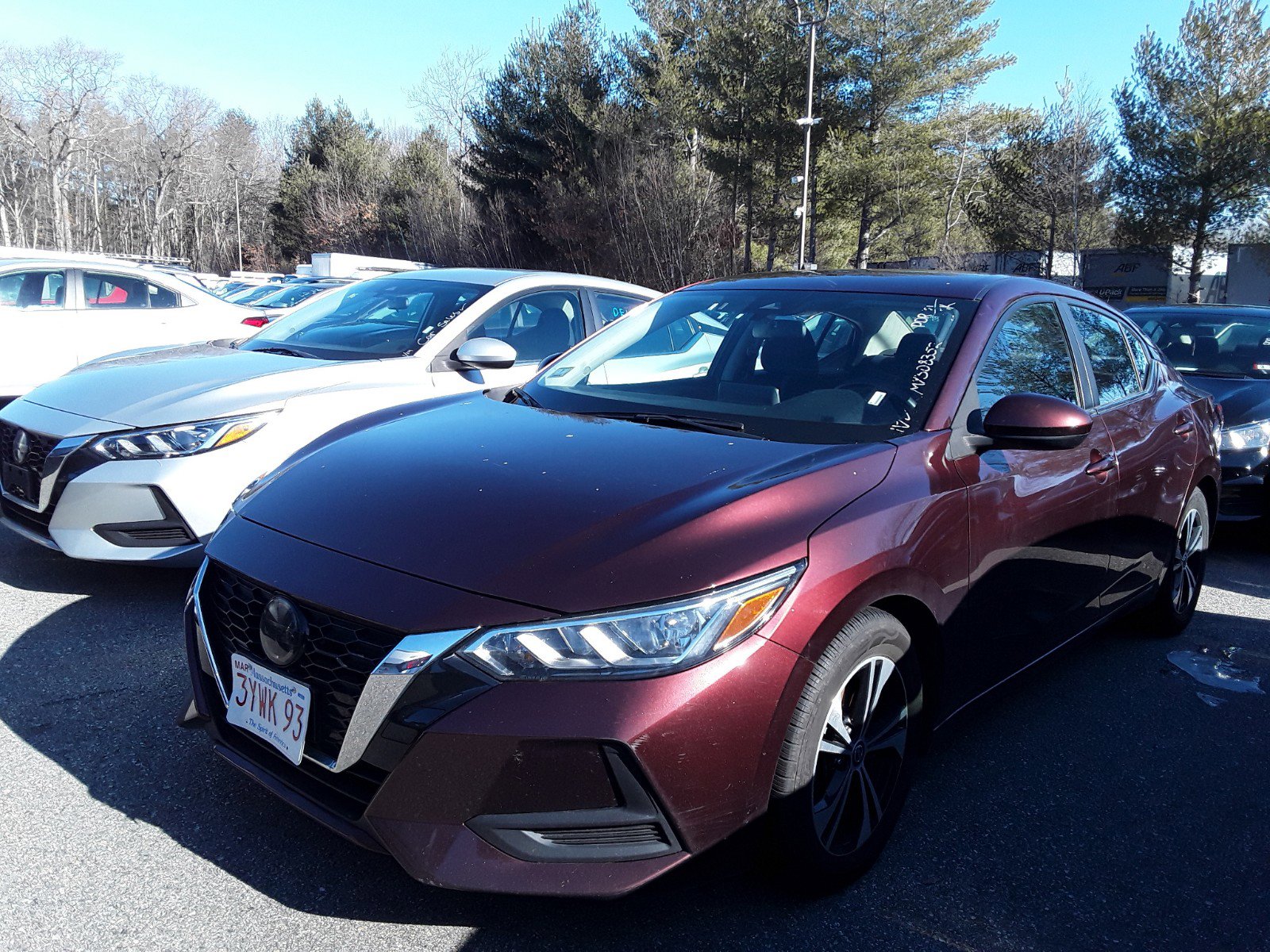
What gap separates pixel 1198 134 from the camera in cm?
3806

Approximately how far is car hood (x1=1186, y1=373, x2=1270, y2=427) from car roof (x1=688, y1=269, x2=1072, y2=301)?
326 cm

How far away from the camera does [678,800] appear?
203 cm

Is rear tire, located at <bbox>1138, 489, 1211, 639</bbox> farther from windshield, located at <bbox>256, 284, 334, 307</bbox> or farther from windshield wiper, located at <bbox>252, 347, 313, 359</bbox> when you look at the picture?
windshield, located at <bbox>256, 284, 334, 307</bbox>

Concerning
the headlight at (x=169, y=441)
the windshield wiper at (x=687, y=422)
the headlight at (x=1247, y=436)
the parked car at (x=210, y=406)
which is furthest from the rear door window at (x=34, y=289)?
the headlight at (x=1247, y=436)

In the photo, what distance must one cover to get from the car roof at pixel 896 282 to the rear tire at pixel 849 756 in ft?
4.61

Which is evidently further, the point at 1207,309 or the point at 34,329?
the point at 34,329

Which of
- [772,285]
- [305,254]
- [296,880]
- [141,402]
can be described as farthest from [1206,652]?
[305,254]

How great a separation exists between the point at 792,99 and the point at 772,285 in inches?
1428

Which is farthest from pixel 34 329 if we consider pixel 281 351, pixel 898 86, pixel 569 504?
pixel 898 86

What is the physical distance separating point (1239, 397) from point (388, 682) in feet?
21.2

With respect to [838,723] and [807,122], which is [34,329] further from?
[807,122]

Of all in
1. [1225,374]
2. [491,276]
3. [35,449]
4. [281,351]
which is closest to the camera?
[35,449]

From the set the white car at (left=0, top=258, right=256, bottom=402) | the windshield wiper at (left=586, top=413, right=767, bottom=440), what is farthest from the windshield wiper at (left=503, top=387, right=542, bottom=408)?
the white car at (left=0, top=258, right=256, bottom=402)

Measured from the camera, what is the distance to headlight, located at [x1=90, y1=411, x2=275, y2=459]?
4.23 metres
